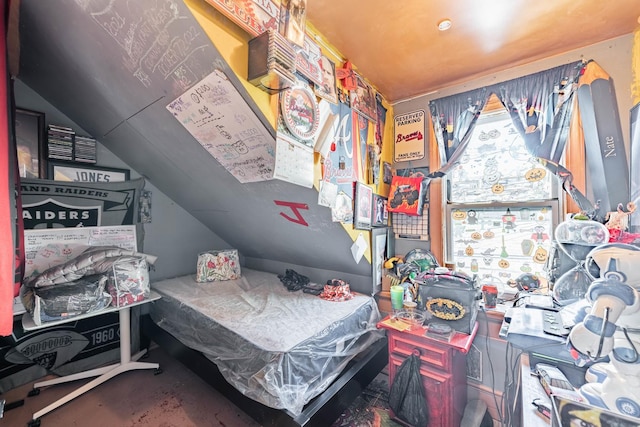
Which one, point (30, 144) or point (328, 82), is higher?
point (328, 82)

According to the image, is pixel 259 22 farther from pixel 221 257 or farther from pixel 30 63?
pixel 221 257

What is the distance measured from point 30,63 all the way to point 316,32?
2058 millimetres

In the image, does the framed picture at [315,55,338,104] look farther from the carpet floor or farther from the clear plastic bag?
the carpet floor

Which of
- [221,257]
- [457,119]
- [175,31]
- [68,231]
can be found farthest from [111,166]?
[457,119]

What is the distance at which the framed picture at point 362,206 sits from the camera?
6.48ft

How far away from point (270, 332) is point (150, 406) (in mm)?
1157

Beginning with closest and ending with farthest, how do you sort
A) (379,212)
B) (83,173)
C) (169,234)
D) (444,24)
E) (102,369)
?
(444,24)
(102,369)
(83,173)
(379,212)
(169,234)

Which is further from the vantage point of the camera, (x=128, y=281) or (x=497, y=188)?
(x=497, y=188)

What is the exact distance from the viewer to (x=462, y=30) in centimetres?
158

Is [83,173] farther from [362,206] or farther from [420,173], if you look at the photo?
[420,173]

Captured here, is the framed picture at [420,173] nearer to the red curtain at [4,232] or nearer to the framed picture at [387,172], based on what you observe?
the framed picture at [387,172]

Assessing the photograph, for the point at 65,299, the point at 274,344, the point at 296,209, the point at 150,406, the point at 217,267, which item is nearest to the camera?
the point at 274,344

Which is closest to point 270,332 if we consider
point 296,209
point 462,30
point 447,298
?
point 296,209

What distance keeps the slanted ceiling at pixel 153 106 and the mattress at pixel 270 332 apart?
1.66ft
